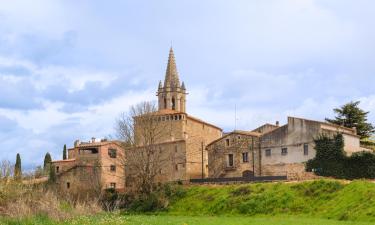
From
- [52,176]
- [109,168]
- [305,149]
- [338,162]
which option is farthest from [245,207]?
[52,176]

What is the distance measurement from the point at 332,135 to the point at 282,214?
19.7m

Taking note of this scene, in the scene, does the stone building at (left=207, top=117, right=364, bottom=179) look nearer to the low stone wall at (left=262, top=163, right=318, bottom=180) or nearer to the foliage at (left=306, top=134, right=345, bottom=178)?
the low stone wall at (left=262, top=163, right=318, bottom=180)

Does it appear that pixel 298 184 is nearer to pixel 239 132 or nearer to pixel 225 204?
pixel 225 204

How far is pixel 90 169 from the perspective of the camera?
83000mm

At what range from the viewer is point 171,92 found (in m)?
109

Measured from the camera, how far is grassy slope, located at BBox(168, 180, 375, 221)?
147ft

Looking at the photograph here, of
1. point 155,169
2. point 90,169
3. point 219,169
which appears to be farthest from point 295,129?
point 90,169

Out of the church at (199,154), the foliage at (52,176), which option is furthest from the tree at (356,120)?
the foliage at (52,176)

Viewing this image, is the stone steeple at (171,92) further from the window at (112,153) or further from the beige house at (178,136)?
the window at (112,153)

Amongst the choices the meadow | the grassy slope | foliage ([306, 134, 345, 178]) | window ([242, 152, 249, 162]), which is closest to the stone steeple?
window ([242, 152, 249, 162])

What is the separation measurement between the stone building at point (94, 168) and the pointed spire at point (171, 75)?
27.9 m

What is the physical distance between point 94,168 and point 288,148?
1128 inches

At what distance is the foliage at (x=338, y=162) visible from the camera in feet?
204

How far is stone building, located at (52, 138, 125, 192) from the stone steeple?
85.0 ft
